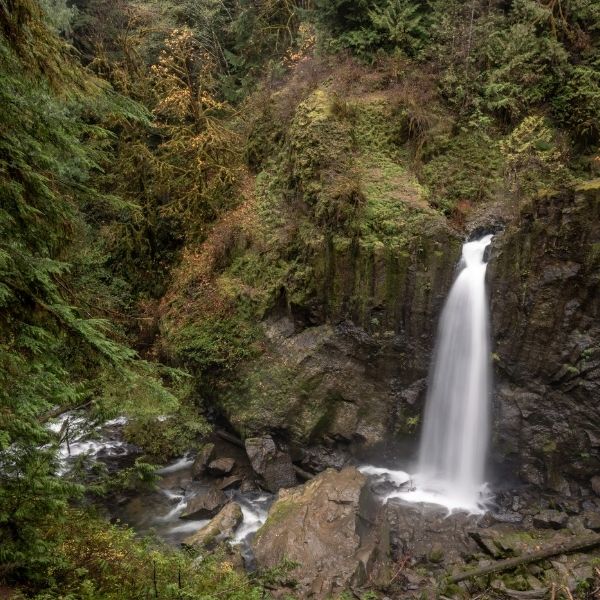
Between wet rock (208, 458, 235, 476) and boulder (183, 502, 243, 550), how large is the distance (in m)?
1.01

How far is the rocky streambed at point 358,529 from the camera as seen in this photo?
23.1ft

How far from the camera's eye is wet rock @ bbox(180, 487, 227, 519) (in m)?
8.74

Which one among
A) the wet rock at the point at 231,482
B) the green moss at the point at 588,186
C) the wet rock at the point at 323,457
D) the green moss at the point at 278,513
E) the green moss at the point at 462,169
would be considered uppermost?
the green moss at the point at 462,169

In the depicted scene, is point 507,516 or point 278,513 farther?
point 507,516

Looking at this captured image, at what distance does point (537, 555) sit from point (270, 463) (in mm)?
4959

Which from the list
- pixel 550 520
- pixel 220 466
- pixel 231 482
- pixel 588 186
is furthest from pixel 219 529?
pixel 588 186

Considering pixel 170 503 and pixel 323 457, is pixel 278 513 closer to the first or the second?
pixel 323 457

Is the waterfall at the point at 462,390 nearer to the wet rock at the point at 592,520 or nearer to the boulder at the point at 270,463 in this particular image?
the wet rock at the point at 592,520

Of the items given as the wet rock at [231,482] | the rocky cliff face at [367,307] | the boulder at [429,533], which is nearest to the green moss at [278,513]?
the wet rock at [231,482]

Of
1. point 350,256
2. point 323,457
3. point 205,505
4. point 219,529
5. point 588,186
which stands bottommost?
point 219,529

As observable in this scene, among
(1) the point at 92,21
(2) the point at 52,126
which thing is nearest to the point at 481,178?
(2) the point at 52,126

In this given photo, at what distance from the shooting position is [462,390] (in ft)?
32.0

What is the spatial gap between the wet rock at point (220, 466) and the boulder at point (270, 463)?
1.65 ft

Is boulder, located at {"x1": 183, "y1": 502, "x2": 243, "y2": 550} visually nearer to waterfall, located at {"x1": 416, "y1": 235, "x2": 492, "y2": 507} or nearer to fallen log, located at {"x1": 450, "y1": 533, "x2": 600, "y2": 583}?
fallen log, located at {"x1": 450, "y1": 533, "x2": 600, "y2": 583}
